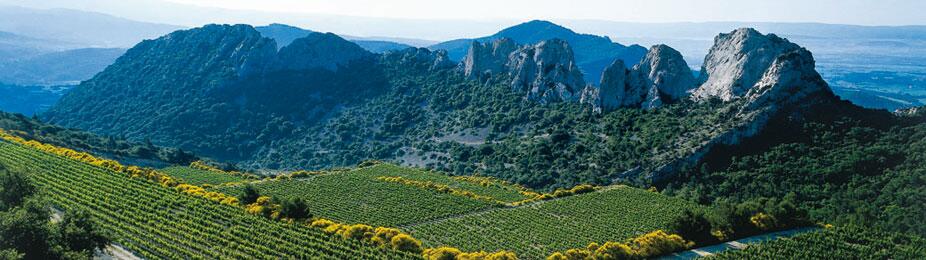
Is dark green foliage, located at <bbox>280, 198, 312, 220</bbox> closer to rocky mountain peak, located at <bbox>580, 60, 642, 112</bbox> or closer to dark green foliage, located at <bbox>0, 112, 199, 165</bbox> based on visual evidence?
dark green foliage, located at <bbox>0, 112, 199, 165</bbox>

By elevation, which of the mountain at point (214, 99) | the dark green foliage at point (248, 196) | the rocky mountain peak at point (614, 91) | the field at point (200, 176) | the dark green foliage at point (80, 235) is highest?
the dark green foliage at point (80, 235)

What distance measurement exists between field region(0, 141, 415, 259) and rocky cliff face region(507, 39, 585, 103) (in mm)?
100735

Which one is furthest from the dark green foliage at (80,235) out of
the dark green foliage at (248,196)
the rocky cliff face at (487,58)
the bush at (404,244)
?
the rocky cliff face at (487,58)

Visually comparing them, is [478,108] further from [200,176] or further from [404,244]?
[404,244]

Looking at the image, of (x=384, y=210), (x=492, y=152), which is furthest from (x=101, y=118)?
(x=384, y=210)

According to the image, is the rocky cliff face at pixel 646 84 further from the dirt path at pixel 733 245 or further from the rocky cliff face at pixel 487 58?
the dirt path at pixel 733 245

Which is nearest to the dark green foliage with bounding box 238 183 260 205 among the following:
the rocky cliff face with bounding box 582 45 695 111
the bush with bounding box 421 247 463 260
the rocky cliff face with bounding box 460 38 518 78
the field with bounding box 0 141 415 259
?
the field with bounding box 0 141 415 259

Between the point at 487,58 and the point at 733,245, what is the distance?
131 metres

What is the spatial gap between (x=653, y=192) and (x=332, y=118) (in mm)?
102357

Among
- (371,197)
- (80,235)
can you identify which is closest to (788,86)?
(371,197)

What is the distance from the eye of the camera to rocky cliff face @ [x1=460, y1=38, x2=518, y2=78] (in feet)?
601

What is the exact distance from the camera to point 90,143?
4929 inches

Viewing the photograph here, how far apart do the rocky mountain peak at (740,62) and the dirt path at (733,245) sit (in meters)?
58.5

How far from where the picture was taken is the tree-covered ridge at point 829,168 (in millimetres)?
83000
